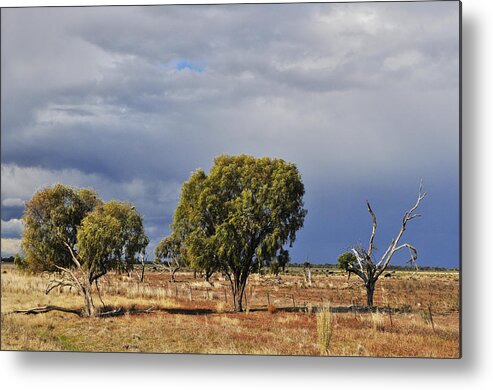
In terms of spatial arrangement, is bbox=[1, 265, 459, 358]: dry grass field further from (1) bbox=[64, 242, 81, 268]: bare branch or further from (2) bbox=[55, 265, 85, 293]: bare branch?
(1) bbox=[64, 242, 81, 268]: bare branch

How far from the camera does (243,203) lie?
11742mm

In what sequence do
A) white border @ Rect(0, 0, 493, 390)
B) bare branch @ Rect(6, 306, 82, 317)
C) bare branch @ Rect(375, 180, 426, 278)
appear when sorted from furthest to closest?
bare branch @ Rect(6, 306, 82, 317) < bare branch @ Rect(375, 180, 426, 278) < white border @ Rect(0, 0, 493, 390)

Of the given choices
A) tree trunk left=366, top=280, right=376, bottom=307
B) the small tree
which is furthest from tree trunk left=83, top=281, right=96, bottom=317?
tree trunk left=366, top=280, right=376, bottom=307

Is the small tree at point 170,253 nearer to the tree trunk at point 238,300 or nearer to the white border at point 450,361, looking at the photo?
the tree trunk at point 238,300

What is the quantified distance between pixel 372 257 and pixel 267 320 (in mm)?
1928

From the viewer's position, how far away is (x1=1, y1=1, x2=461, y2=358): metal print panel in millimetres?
9500

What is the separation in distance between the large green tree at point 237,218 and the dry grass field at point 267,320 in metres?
0.58

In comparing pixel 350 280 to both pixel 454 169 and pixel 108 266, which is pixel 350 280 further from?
pixel 108 266

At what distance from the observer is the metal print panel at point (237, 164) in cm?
950

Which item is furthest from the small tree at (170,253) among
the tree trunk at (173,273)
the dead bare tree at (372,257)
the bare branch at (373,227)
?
the bare branch at (373,227)

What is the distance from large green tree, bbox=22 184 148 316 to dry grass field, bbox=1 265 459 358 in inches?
11.1

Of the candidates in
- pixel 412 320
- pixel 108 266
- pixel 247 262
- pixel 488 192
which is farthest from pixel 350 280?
pixel 108 266

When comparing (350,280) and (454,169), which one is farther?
(350,280)

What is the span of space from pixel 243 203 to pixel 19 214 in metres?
3.76
